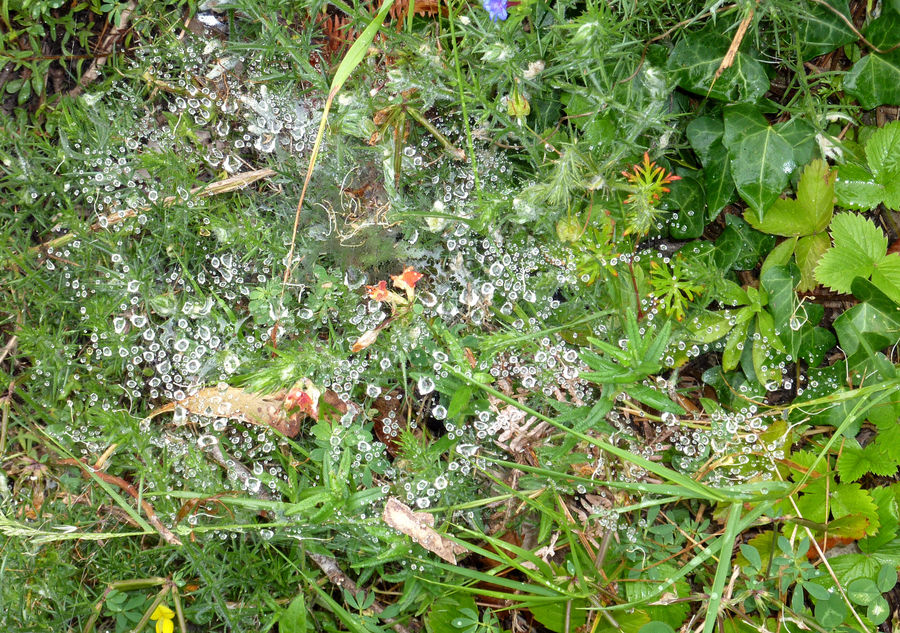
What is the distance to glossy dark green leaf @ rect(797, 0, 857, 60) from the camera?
6.79ft

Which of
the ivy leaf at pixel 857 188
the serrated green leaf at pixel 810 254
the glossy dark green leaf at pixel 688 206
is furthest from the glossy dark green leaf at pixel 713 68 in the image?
the serrated green leaf at pixel 810 254

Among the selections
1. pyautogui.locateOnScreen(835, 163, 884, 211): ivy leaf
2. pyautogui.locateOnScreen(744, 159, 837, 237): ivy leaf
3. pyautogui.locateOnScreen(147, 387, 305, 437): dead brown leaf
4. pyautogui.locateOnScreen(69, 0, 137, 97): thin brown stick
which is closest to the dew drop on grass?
pyautogui.locateOnScreen(147, 387, 305, 437): dead brown leaf

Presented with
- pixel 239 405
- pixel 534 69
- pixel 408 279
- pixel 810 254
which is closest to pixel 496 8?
pixel 534 69

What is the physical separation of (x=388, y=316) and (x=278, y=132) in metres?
0.85

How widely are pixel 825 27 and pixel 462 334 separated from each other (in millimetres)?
1604

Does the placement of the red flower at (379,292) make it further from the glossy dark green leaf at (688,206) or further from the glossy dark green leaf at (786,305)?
the glossy dark green leaf at (786,305)

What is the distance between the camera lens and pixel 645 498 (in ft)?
Result: 7.21

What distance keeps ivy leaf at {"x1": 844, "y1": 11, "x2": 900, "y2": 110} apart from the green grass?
0.01 metres

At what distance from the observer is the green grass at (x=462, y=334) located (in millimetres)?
2088

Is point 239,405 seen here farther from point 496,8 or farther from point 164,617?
point 496,8

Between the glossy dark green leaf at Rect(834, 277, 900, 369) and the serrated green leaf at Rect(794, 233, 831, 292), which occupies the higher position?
the serrated green leaf at Rect(794, 233, 831, 292)

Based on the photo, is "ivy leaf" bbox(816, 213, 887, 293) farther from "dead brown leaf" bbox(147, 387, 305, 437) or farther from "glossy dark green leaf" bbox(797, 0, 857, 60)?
"dead brown leaf" bbox(147, 387, 305, 437)

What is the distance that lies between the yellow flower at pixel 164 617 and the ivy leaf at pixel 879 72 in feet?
10.0

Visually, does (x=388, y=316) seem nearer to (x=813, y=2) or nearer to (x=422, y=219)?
(x=422, y=219)
